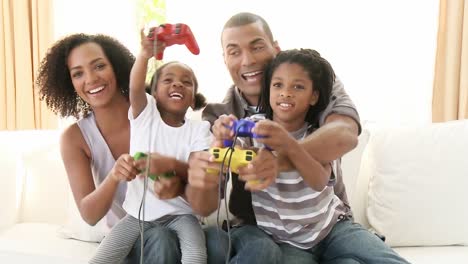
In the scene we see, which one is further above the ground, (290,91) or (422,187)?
(290,91)

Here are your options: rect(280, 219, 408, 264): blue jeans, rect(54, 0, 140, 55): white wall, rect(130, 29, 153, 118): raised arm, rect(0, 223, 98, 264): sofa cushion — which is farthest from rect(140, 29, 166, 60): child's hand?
rect(54, 0, 140, 55): white wall

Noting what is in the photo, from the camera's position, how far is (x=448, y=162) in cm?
158

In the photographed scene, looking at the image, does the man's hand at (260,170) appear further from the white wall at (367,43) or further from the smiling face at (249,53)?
the white wall at (367,43)

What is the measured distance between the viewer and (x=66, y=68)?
4.75 feet

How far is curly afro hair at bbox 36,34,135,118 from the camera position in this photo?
142cm

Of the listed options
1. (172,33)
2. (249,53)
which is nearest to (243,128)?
(172,33)

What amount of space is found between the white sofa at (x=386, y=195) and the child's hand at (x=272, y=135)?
682 millimetres

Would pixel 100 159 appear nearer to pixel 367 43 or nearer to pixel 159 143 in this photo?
pixel 159 143

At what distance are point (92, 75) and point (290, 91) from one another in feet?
Result: 1.76

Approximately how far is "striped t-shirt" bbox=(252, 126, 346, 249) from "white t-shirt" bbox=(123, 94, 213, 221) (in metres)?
0.19

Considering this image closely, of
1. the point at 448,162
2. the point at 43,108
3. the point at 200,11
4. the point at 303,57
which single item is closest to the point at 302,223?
the point at 303,57

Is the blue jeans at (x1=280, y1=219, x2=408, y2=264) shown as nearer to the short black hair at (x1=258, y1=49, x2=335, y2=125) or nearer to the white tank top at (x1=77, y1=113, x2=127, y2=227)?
the short black hair at (x1=258, y1=49, x2=335, y2=125)

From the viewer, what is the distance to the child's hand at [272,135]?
972 millimetres

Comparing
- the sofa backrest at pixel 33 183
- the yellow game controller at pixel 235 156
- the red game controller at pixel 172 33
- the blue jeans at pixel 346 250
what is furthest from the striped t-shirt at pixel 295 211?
the sofa backrest at pixel 33 183
